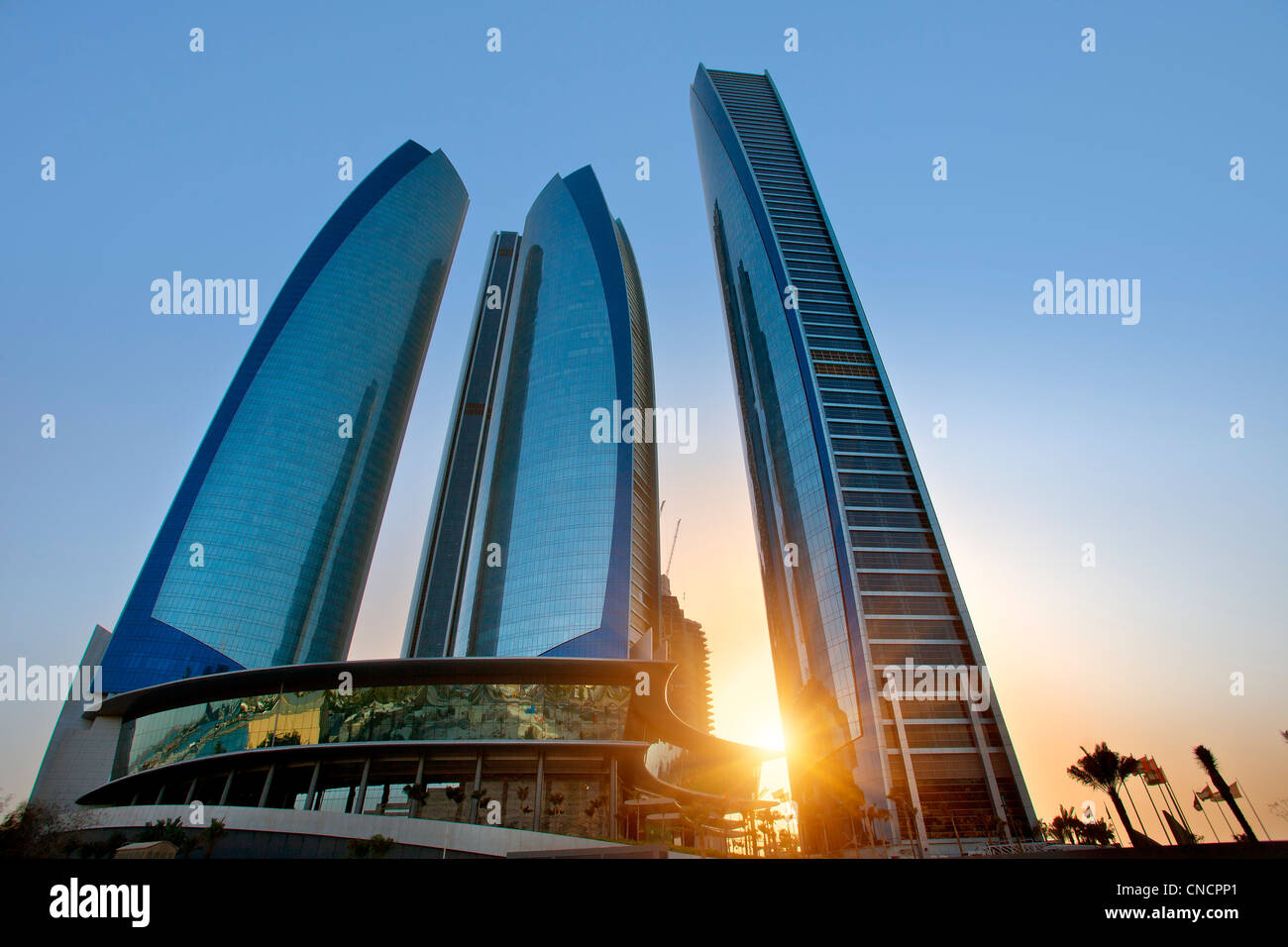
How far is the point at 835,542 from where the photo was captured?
100562 millimetres

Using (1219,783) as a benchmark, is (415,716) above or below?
above

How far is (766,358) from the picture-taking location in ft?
422

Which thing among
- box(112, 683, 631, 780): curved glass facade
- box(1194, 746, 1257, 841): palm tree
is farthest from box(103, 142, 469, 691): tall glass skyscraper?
box(1194, 746, 1257, 841): palm tree

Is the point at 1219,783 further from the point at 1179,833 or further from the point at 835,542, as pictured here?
the point at 835,542

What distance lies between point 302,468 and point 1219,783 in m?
147

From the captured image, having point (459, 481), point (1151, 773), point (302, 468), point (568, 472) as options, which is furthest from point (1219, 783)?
point (302, 468)

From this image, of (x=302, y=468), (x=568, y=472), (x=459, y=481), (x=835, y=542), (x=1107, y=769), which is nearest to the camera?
(x=1107, y=769)

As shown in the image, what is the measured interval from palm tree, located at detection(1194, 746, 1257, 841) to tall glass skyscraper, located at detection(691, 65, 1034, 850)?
1939cm

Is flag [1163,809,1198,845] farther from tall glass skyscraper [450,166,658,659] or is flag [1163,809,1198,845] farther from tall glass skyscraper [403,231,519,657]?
tall glass skyscraper [403,231,519,657]

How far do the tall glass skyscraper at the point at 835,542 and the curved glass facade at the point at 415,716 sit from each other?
3943 centimetres

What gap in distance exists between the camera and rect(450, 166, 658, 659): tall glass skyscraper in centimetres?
11162

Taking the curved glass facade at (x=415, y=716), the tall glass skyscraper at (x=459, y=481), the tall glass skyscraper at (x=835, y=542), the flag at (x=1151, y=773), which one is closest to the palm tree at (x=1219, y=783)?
the flag at (x=1151, y=773)

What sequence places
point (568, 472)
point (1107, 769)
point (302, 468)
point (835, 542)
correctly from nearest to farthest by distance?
point (1107, 769) < point (835, 542) < point (568, 472) < point (302, 468)

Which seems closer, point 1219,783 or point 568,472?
point 1219,783
